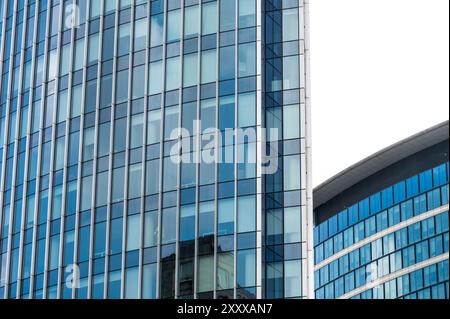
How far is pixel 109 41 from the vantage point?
75438 mm

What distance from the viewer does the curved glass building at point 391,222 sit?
125 m

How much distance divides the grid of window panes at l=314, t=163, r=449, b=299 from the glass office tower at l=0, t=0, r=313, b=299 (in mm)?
58627

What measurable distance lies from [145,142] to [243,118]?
23.3 ft

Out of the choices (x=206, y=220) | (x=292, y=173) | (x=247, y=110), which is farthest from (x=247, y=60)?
(x=206, y=220)

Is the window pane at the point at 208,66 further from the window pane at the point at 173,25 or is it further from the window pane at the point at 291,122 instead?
the window pane at the point at 291,122

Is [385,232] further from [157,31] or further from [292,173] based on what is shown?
[292,173]

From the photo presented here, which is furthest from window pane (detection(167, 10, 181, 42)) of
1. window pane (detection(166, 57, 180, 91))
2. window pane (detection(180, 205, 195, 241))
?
window pane (detection(180, 205, 195, 241))

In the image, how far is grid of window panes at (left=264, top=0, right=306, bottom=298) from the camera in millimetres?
65500

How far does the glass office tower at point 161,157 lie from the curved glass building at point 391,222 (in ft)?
186

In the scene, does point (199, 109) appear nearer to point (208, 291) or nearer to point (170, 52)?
point (170, 52)

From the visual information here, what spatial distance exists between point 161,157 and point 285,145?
26.4ft

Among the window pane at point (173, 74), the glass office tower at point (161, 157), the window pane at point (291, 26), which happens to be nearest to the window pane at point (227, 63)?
the glass office tower at point (161, 157)

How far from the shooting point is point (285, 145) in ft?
225
